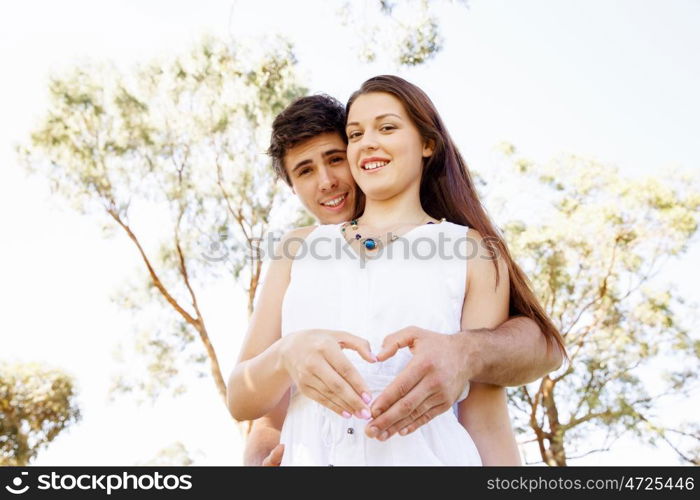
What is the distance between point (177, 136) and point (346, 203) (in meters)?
10.1

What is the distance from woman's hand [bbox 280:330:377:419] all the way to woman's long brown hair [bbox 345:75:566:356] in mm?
713

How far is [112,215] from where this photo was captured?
1240 cm

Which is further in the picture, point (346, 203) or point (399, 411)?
point (346, 203)

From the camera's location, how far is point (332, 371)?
1.55m

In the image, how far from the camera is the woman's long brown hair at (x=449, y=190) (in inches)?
84.9

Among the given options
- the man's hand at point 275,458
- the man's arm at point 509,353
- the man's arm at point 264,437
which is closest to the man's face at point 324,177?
the man's arm at point 264,437

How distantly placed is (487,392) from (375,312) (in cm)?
40

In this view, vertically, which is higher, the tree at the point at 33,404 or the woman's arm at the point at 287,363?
the tree at the point at 33,404

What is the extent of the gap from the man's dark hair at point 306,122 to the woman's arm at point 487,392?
1.31 metres

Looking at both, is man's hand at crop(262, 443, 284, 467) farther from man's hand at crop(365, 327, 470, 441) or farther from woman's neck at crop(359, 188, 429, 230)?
woman's neck at crop(359, 188, 429, 230)

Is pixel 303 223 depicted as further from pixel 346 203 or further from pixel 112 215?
pixel 346 203

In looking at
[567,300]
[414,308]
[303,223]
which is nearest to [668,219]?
[567,300]

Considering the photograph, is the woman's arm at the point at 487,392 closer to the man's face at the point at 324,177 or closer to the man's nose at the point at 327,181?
the man's face at the point at 324,177

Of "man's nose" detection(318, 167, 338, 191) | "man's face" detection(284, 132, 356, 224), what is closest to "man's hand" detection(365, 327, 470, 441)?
"man's face" detection(284, 132, 356, 224)
